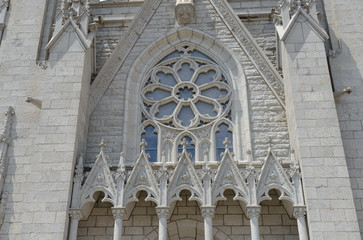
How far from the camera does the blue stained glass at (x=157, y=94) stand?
1456 centimetres

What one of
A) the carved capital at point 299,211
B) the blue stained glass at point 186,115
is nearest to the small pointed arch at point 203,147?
the blue stained glass at point 186,115

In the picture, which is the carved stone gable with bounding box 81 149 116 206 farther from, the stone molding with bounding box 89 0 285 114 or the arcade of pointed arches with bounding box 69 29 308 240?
the stone molding with bounding box 89 0 285 114

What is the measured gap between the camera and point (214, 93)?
1458cm

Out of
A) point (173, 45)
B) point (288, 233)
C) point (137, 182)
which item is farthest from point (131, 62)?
point (288, 233)

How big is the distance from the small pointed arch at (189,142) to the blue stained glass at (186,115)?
349mm

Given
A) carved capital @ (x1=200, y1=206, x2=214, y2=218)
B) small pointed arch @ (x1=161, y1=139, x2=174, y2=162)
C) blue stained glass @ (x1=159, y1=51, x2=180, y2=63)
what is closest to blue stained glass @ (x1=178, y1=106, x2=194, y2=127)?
small pointed arch @ (x1=161, y1=139, x2=174, y2=162)

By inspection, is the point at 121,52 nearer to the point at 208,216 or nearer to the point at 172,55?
the point at 172,55

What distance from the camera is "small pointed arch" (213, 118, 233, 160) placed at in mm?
13617

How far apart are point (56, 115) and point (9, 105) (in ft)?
6.55

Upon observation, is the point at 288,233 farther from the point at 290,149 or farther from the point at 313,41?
the point at 313,41

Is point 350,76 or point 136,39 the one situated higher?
point 136,39

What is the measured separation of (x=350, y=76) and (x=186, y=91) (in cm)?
425

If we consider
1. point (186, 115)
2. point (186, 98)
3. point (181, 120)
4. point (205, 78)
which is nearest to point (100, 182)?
point (181, 120)

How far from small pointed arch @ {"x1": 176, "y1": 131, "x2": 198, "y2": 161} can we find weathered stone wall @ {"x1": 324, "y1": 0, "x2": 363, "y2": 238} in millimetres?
3603
